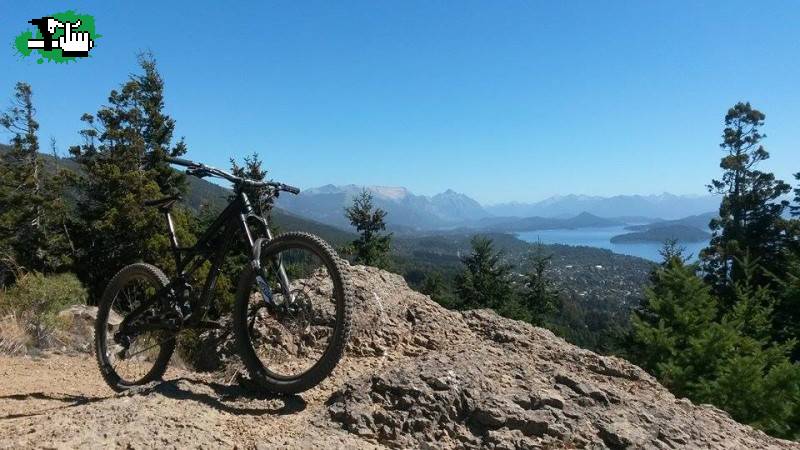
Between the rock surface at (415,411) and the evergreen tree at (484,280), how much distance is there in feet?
111

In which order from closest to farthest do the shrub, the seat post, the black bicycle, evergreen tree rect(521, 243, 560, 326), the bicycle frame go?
the black bicycle < the bicycle frame < the seat post < the shrub < evergreen tree rect(521, 243, 560, 326)

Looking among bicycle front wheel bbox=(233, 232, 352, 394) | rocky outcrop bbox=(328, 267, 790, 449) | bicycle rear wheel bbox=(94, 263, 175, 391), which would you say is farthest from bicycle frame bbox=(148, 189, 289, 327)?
rocky outcrop bbox=(328, 267, 790, 449)

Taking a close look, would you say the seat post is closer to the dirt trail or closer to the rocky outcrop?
the dirt trail

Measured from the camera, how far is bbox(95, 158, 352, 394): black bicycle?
143 inches

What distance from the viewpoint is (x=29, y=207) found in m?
33.0

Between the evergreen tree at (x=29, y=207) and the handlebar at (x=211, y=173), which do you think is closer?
the handlebar at (x=211, y=173)

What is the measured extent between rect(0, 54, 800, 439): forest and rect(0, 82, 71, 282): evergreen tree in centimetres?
9

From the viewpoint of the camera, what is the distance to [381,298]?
16.4ft

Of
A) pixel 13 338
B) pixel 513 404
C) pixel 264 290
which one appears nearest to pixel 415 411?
pixel 513 404

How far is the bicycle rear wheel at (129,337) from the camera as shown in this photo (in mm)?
4508

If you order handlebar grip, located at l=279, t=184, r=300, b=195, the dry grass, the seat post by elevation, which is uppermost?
handlebar grip, located at l=279, t=184, r=300, b=195

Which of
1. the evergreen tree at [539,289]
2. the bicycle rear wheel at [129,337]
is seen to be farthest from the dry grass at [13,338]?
the evergreen tree at [539,289]

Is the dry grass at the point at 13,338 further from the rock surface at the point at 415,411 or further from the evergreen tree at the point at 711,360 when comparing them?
the evergreen tree at the point at 711,360

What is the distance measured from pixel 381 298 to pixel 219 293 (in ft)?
72.0
